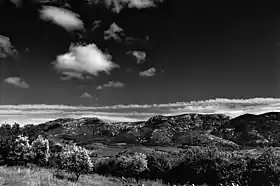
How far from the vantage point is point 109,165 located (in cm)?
5306

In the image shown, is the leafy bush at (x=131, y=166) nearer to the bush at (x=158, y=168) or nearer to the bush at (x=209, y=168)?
the bush at (x=158, y=168)

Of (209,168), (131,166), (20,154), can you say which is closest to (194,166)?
(209,168)

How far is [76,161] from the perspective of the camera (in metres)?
35.9

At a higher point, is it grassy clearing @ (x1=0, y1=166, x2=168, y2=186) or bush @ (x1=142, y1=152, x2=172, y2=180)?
grassy clearing @ (x1=0, y1=166, x2=168, y2=186)

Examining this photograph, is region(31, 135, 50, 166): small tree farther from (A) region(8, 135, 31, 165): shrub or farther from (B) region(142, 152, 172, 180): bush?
(B) region(142, 152, 172, 180): bush

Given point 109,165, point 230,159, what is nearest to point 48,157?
point 109,165

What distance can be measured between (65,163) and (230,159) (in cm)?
1982

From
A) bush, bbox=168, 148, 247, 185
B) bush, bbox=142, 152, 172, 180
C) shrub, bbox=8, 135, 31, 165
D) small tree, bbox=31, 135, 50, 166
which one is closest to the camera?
bush, bbox=168, 148, 247, 185

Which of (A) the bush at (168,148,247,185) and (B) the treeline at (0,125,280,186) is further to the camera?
(A) the bush at (168,148,247,185)

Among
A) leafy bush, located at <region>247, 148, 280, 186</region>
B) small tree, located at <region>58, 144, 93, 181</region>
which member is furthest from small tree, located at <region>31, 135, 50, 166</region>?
leafy bush, located at <region>247, 148, 280, 186</region>

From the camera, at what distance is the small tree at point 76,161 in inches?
1399

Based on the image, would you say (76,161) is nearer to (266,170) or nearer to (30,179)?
(30,179)

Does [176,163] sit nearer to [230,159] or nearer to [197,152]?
[197,152]

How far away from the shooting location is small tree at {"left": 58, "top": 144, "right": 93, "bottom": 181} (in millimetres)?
35531
